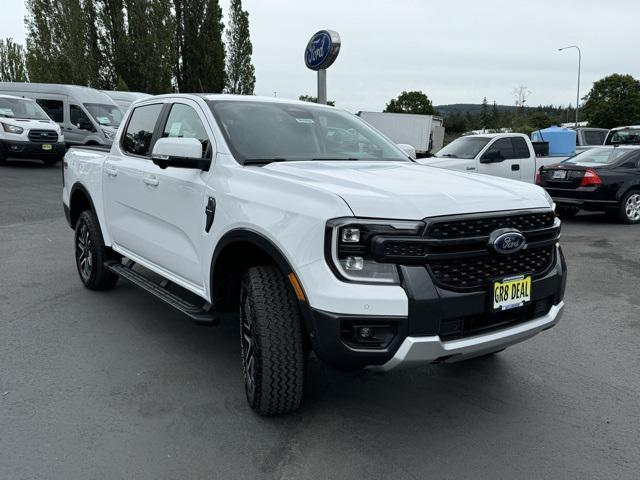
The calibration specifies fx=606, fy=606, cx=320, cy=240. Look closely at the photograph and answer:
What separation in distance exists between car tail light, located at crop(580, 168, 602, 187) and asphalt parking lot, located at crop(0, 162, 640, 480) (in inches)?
237

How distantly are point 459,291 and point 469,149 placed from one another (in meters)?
10.3

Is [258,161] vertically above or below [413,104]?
below

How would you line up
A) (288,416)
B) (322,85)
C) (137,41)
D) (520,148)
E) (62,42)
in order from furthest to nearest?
(137,41) → (62,42) → (520,148) → (322,85) → (288,416)

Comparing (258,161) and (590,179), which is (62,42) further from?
(258,161)

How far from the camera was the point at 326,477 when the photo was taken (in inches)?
111

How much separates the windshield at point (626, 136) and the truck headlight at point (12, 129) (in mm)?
16569

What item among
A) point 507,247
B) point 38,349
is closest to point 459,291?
point 507,247

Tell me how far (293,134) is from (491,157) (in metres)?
8.94

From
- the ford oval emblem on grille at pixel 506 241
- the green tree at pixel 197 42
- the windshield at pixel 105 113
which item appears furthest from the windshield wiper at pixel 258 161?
the green tree at pixel 197 42

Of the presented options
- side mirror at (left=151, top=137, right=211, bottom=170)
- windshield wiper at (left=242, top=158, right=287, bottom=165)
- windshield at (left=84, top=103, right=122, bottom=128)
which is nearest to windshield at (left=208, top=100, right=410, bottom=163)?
windshield wiper at (left=242, top=158, right=287, bottom=165)

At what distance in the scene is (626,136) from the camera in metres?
17.6

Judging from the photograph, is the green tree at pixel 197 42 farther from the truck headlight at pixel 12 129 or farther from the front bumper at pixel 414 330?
the front bumper at pixel 414 330

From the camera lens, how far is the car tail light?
1083cm

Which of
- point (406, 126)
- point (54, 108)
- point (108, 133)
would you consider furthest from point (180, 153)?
point (406, 126)
